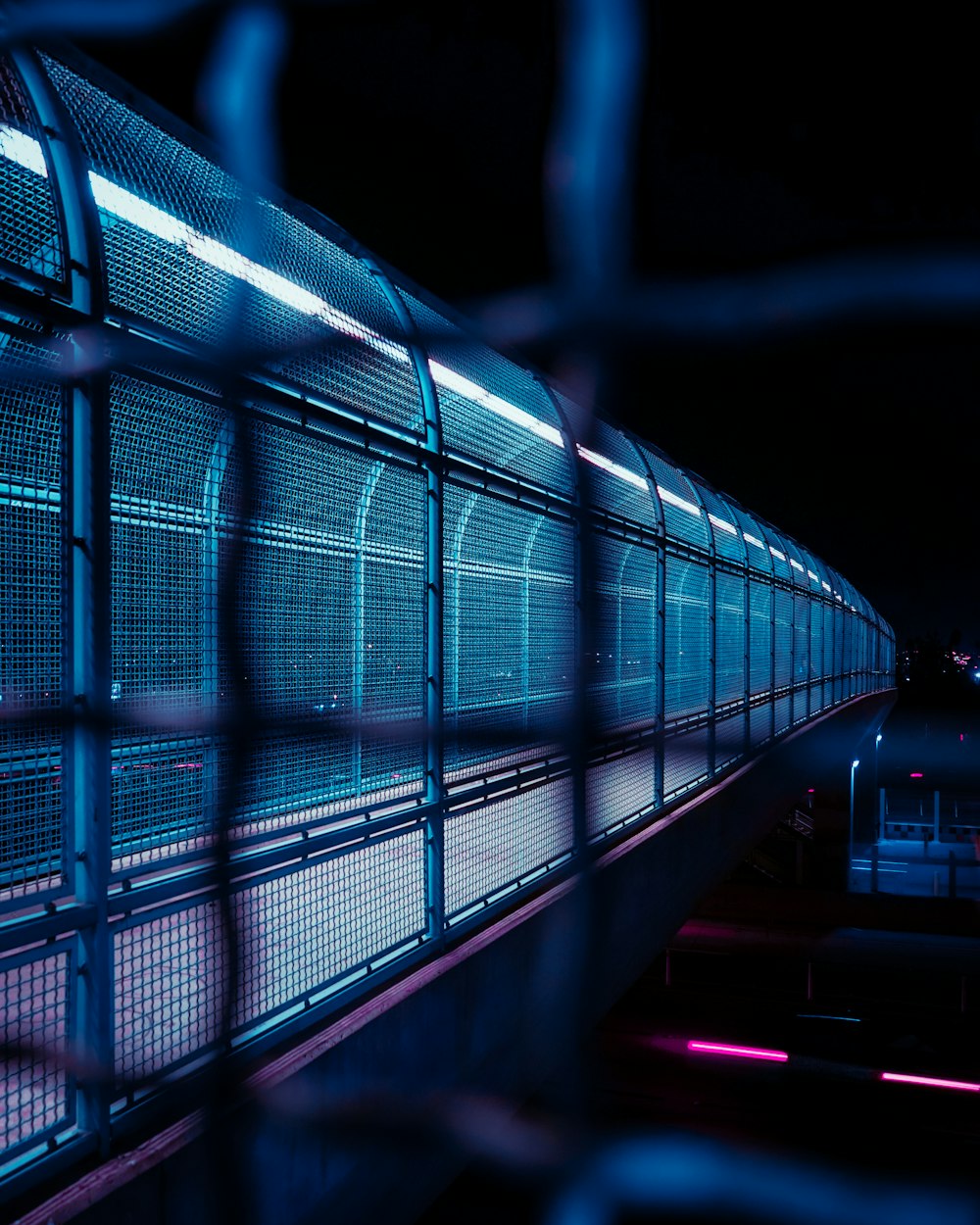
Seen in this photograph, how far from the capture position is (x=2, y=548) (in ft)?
6.89

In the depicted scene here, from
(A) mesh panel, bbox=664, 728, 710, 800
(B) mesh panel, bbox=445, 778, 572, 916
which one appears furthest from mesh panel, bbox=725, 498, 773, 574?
(B) mesh panel, bbox=445, 778, 572, 916

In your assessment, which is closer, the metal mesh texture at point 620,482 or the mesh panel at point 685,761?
the metal mesh texture at point 620,482

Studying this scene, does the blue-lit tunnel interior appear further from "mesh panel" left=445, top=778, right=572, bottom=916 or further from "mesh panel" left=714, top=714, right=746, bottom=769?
"mesh panel" left=714, top=714, right=746, bottom=769

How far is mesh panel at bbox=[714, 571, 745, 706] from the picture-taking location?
326 inches

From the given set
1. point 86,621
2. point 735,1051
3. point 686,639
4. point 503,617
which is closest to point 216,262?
point 86,621

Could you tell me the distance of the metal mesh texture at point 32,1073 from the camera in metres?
1.98

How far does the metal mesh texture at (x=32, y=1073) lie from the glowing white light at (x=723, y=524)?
5984 mm

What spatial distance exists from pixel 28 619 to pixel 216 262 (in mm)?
993

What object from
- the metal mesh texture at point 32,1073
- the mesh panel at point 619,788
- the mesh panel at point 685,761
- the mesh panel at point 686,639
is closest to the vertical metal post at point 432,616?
the mesh panel at point 619,788

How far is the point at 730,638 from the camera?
8.66 m

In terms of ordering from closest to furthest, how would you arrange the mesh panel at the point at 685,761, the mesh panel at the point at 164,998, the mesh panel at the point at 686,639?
the mesh panel at the point at 164,998 < the mesh panel at the point at 685,761 < the mesh panel at the point at 686,639

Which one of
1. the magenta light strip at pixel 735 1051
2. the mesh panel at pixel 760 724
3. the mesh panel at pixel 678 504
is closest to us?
the mesh panel at pixel 678 504

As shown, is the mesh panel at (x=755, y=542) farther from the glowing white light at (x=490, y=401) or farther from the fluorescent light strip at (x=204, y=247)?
the fluorescent light strip at (x=204, y=247)

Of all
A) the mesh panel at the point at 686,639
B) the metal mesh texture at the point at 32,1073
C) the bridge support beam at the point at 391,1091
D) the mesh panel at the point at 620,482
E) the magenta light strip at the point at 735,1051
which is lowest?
→ the magenta light strip at the point at 735,1051
